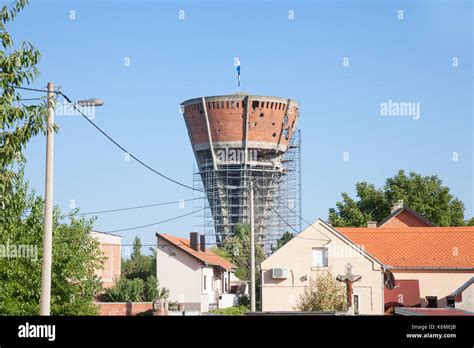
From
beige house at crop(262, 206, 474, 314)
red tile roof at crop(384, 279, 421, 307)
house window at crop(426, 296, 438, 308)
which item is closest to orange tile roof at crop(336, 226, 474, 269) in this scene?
beige house at crop(262, 206, 474, 314)

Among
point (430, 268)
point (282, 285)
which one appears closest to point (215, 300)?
point (282, 285)

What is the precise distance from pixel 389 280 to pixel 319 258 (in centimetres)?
486

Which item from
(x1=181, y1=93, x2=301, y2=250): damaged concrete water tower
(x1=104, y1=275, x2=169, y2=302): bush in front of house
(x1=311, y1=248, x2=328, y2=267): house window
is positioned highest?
(x1=181, y1=93, x2=301, y2=250): damaged concrete water tower

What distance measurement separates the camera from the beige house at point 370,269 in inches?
1988

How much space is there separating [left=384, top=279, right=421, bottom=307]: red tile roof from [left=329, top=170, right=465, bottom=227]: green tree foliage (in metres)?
30.3

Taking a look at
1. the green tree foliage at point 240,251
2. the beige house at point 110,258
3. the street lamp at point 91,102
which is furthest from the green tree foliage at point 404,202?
the street lamp at point 91,102

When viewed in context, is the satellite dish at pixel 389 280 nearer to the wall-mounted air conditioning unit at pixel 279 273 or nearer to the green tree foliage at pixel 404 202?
the wall-mounted air conditioning unit at pixel 279 273

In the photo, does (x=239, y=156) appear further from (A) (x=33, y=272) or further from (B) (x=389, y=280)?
(A) (x=33, y=272)

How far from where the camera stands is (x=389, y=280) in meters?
50.2

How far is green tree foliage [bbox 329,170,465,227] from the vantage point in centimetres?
8503

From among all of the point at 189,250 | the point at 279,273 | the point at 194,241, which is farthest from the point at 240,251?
the point at 279,273

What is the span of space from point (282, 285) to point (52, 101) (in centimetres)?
3764

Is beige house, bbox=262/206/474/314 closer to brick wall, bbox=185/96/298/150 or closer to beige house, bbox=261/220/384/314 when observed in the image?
beige house, bbox=261/220/384/314
